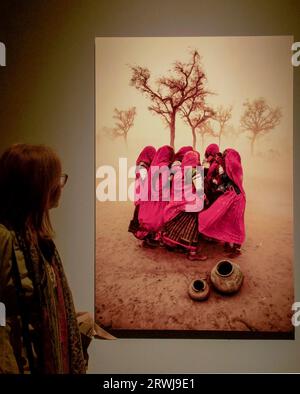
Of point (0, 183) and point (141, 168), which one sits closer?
point (0, 183)

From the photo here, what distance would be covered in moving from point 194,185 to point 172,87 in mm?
445

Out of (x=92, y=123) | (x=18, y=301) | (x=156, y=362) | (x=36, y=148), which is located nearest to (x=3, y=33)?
(x=92, y=123)

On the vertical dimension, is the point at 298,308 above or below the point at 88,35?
below

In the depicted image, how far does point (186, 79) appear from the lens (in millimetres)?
1733

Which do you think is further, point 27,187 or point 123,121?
point 123,121

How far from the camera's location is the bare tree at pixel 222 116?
68.1 inches

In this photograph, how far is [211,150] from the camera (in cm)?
174

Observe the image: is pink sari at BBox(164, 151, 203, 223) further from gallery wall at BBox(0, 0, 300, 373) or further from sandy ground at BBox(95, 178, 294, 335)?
gallery wall at BBox(0, 0, 300, 373)

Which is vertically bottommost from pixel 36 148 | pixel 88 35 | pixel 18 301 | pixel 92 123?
pixel 18 301

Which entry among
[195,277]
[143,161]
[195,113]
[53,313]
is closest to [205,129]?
[195,113]

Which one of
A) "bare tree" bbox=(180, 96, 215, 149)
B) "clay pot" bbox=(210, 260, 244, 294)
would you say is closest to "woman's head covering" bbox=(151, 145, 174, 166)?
"bare tree" bbox=(180, 96, 215, 149)

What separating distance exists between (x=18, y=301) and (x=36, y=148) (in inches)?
19.1

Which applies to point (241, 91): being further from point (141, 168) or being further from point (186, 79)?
point (141, 168)

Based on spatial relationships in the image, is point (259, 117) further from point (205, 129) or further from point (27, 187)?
point (27, 187)
